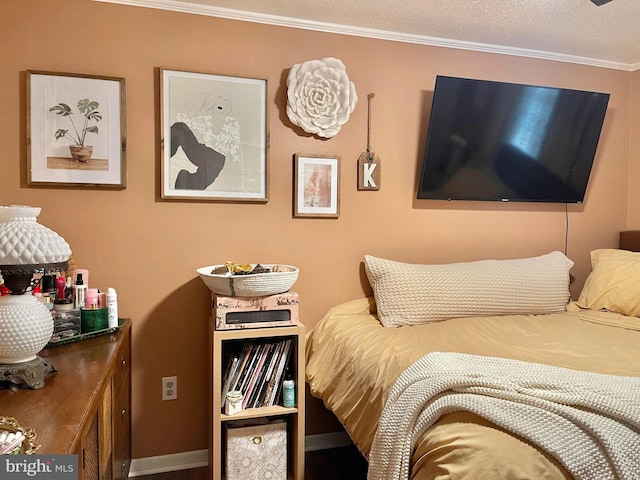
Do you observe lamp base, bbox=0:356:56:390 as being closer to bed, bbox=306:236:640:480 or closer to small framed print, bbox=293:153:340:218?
bed, bbox=306:236:640:480

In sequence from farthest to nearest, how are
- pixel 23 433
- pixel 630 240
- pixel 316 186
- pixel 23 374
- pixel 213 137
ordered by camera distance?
pixel 630 240, pixel 316 186, pixel 213 137, pixel 23 374, pixel 23 433

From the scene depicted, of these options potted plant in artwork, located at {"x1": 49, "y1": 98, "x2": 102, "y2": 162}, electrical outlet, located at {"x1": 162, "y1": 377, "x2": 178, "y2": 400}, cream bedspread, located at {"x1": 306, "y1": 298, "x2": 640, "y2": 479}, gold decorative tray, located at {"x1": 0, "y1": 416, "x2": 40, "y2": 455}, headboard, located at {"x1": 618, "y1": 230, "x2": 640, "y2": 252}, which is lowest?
electrical outlet, located at {"x1": 162, "y1": 377, "x2": 178, "y2": 400}

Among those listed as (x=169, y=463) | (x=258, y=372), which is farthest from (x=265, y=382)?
(x=169, y=463)

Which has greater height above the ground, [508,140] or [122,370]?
[508,140]

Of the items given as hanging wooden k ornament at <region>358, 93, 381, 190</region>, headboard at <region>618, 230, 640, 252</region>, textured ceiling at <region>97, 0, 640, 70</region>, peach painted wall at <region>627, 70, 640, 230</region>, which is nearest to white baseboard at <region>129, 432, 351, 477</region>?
hanging wooden k ornament at <region>358, 93, 381, 190</region>

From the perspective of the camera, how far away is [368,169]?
251 cm

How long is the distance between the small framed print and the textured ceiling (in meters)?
0.68

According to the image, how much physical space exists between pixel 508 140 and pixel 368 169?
0.83 metres

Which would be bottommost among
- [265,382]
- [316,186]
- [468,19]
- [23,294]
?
[265,382]

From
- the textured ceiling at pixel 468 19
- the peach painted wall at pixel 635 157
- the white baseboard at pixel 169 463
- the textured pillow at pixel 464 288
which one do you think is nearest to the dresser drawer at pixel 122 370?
the white baseboard at pixel 169 463

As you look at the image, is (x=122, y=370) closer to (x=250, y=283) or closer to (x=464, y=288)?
(x=250, y=283)

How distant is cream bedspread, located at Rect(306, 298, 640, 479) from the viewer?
3.63 feet

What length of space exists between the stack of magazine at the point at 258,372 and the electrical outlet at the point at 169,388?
1.35 ft

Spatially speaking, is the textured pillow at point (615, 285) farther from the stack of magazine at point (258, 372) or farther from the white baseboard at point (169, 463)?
the white baseboard at point (169, 463)
